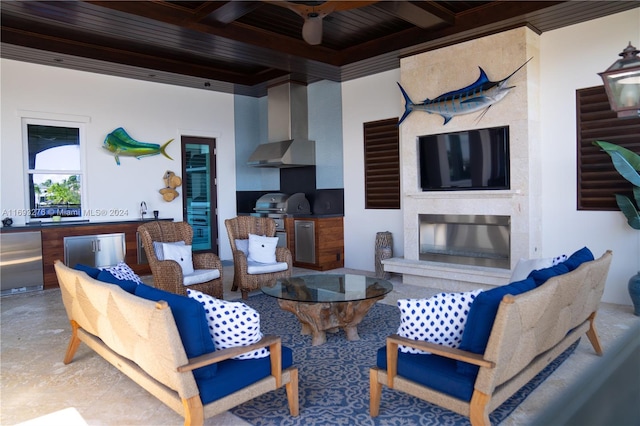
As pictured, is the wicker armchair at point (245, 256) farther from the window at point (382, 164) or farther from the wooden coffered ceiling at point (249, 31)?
the wooden coffered ceiling at point (249, 31)

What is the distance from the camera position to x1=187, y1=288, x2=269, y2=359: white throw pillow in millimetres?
2355

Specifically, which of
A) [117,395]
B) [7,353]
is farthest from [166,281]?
[117,395]

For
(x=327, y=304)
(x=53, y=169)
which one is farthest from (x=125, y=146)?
(x=327, y=304)

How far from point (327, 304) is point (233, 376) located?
1.53 m

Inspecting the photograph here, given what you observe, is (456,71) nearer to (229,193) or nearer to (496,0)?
(496,0)

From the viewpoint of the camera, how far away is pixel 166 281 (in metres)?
4.58

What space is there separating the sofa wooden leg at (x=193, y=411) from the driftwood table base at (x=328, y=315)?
5.37 ft

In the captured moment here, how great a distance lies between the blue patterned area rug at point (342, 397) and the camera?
2.55 metres

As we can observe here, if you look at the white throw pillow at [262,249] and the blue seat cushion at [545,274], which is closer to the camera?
the blue seat cushion at [545,274]

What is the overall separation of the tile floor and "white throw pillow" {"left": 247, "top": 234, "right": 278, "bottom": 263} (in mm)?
2113

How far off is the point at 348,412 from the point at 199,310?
110 cm

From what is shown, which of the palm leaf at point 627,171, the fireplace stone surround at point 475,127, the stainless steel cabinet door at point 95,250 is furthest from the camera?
the stainless steel cabinet door at point 95,250

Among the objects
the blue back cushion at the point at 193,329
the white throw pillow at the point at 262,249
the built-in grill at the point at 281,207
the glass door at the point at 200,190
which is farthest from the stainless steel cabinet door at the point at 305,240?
the blue back cushion at the point at 193,329

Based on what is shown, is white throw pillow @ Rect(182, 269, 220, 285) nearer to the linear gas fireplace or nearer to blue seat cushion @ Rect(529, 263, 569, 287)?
the linear gas fireplace
